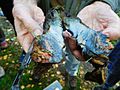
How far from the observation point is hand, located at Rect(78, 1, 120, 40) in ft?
4.60

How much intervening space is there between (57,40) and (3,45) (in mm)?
1923

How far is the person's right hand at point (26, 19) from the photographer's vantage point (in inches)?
59.5

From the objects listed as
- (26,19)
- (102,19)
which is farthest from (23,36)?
(102,19)

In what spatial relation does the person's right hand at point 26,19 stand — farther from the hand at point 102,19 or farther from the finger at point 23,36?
the hand at point 102,19

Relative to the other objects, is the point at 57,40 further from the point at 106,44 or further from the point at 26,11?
the point at 26,11

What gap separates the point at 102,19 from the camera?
1507mm

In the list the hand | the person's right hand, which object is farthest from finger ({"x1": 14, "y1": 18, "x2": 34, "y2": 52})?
the hand

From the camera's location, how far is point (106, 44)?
1272 mm

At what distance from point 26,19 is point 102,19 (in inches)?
14.2

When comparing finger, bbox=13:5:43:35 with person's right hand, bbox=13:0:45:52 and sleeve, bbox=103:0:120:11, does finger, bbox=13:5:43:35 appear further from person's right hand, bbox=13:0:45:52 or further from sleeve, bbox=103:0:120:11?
sleeve, bbox=103:0:120:11

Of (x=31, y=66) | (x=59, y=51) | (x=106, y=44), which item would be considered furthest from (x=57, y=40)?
(x=31, y=66)

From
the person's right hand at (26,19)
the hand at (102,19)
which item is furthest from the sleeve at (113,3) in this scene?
the person's right hand at (26,19)

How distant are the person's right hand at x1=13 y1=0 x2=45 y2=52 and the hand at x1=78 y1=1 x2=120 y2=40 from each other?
213 mm

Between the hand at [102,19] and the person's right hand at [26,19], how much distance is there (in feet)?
0.70
